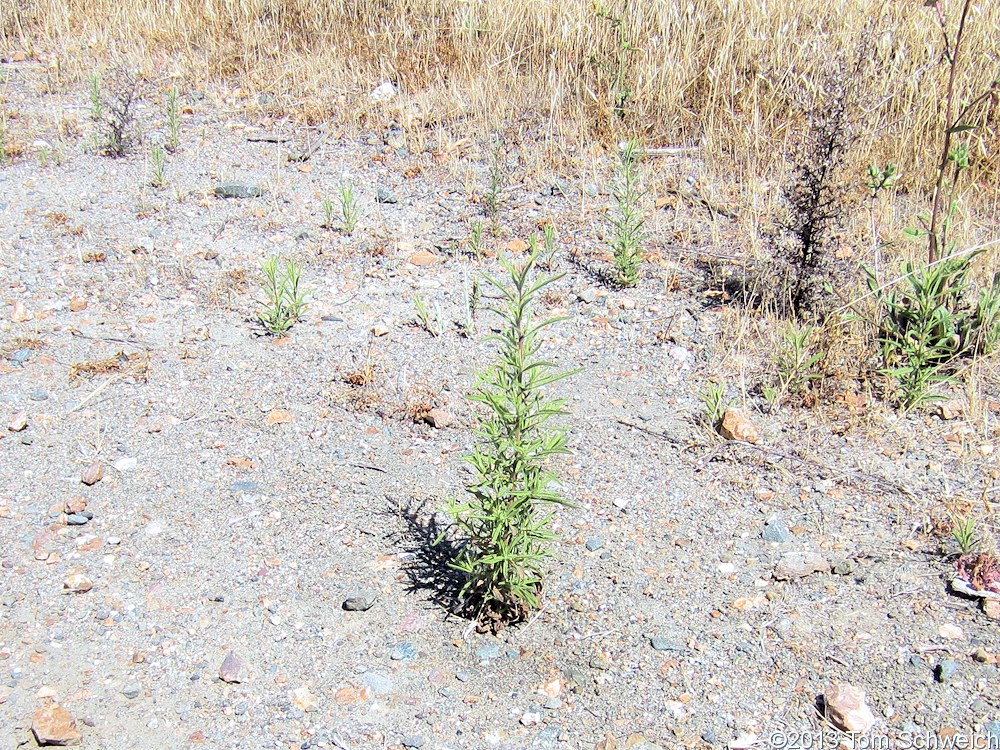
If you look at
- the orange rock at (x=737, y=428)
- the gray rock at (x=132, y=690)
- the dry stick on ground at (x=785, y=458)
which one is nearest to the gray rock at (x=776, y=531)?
the dry stick on ground at (x=785, y=458)

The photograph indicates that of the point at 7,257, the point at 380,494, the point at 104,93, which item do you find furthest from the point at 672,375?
the point at 104,93

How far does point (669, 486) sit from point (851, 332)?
4.17ft

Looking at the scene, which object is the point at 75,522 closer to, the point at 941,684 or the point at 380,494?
the point at 380,494

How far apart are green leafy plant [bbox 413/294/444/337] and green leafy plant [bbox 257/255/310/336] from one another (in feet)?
1.72

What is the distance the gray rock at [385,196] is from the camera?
559cm

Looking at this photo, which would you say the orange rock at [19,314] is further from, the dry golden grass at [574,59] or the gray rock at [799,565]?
the gray rock at [799,565]

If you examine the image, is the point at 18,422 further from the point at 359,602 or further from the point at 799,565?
the point at 799,565

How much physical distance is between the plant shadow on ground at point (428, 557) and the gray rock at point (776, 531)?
3.41ft

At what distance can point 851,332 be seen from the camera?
4.13 meters

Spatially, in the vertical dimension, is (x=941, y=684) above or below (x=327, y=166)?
below

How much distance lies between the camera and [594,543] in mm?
3215

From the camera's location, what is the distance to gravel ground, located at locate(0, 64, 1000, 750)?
2.66 metres

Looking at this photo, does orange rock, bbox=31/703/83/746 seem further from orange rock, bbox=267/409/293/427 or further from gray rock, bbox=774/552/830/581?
gray rock, bbox=774/552/830/581

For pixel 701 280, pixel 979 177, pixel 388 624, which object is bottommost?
pixel 388 624
